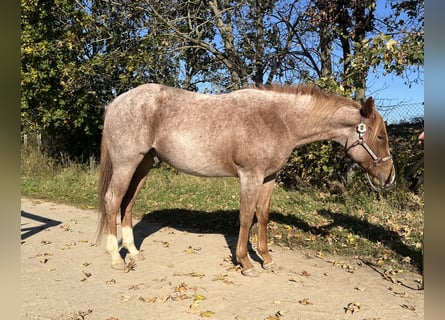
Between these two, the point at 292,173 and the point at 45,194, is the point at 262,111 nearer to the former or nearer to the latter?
the point at 292,173

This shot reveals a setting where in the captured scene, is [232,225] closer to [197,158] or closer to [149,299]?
[197,158]

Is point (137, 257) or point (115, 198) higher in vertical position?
point (115, 198)

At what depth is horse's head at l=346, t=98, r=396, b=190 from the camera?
149 inches

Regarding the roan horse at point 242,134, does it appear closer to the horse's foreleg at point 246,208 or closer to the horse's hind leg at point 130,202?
the horse's foreleg at point 246,208

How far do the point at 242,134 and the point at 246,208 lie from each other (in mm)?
844

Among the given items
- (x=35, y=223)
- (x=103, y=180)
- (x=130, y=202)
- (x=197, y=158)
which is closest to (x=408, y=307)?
(x=197, y=158)

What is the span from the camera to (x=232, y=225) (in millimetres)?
6082

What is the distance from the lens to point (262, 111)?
3.96 meters

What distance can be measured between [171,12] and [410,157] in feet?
23.6

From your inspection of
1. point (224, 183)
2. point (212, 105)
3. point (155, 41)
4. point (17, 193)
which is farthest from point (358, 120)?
point (155, 41)

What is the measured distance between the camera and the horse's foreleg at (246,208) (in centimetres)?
388

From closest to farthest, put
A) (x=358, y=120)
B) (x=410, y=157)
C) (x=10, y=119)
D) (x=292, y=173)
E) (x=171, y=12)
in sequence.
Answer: (x=10, y=119)
(x=358, y=120)
(x=410, y=157)
(x=292, y=173)
(x=171, y=12)

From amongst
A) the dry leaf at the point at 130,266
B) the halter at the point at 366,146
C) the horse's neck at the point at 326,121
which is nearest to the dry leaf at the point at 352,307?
the halter at the point at 366,146

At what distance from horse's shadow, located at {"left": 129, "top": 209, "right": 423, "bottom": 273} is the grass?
10 mm
